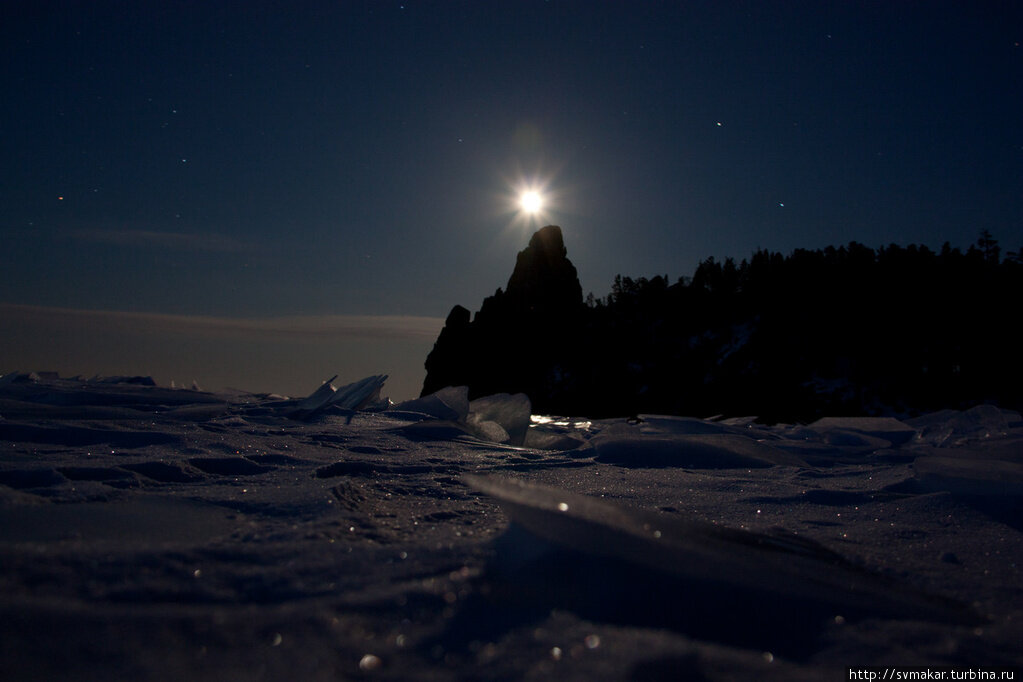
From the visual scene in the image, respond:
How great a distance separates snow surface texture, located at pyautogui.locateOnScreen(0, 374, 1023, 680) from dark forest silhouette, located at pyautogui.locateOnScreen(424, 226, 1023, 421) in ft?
67.9

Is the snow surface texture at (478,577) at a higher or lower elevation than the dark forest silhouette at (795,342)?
lower

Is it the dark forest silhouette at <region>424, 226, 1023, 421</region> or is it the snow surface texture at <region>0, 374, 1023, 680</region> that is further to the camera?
the dark forest silhouette at <region>424, 226, 1023, 421</region>

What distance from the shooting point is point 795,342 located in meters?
33.8

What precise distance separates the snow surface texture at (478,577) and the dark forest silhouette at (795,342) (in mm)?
20683

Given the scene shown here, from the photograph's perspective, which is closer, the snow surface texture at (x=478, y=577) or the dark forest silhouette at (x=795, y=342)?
the snow surface texture at (x=478, y=577)

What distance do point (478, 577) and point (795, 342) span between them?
37537 millimetres

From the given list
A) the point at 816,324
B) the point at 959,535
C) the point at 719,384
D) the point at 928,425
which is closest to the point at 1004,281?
the point at 816,324

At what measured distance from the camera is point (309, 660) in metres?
0.59

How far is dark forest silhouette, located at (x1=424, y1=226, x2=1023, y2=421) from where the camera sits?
28.1m

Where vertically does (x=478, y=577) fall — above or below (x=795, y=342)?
below

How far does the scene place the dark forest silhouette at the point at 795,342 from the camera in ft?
92.3

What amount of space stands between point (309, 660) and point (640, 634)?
0.38 meters

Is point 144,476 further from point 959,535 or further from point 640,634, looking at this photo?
point 959,535

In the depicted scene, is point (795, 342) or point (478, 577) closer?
point (478, 577)
